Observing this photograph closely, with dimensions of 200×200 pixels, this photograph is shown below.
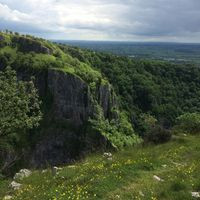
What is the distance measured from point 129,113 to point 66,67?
47.4 m

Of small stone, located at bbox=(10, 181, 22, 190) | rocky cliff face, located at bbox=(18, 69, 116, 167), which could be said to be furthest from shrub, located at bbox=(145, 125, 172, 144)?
rocky cliff face, located at bbox=(18, 69, 116, 167)

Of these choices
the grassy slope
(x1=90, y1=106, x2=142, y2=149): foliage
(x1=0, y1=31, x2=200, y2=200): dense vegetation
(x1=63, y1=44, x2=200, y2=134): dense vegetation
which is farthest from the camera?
(x1=63, y1=44, x2=200, y2=134): dense vegetation

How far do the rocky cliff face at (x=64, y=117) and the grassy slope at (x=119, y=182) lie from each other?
305 feet

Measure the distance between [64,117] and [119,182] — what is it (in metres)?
105

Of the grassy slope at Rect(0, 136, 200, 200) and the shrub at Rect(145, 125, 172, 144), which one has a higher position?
the grassy slope at Rect(0, 136, 200, 200)

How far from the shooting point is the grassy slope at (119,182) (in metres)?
13.2

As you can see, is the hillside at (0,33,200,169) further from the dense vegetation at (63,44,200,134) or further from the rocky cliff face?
the dense vegetation at (63,44,200,134)

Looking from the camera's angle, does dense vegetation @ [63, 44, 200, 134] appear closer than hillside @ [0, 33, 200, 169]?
No

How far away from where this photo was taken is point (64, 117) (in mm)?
119375

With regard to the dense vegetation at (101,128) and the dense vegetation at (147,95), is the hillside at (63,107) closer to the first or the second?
the dense vegetation at (101,128)

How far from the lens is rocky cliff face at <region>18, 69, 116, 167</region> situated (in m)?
112

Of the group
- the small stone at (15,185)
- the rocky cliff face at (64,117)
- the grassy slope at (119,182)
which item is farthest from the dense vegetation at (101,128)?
the rocky cliff face at (64,117)

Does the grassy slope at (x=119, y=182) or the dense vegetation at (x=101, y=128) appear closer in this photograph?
the grassy slope at (x=119, y=182)

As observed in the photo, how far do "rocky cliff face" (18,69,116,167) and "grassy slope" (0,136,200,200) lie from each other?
93006mm
